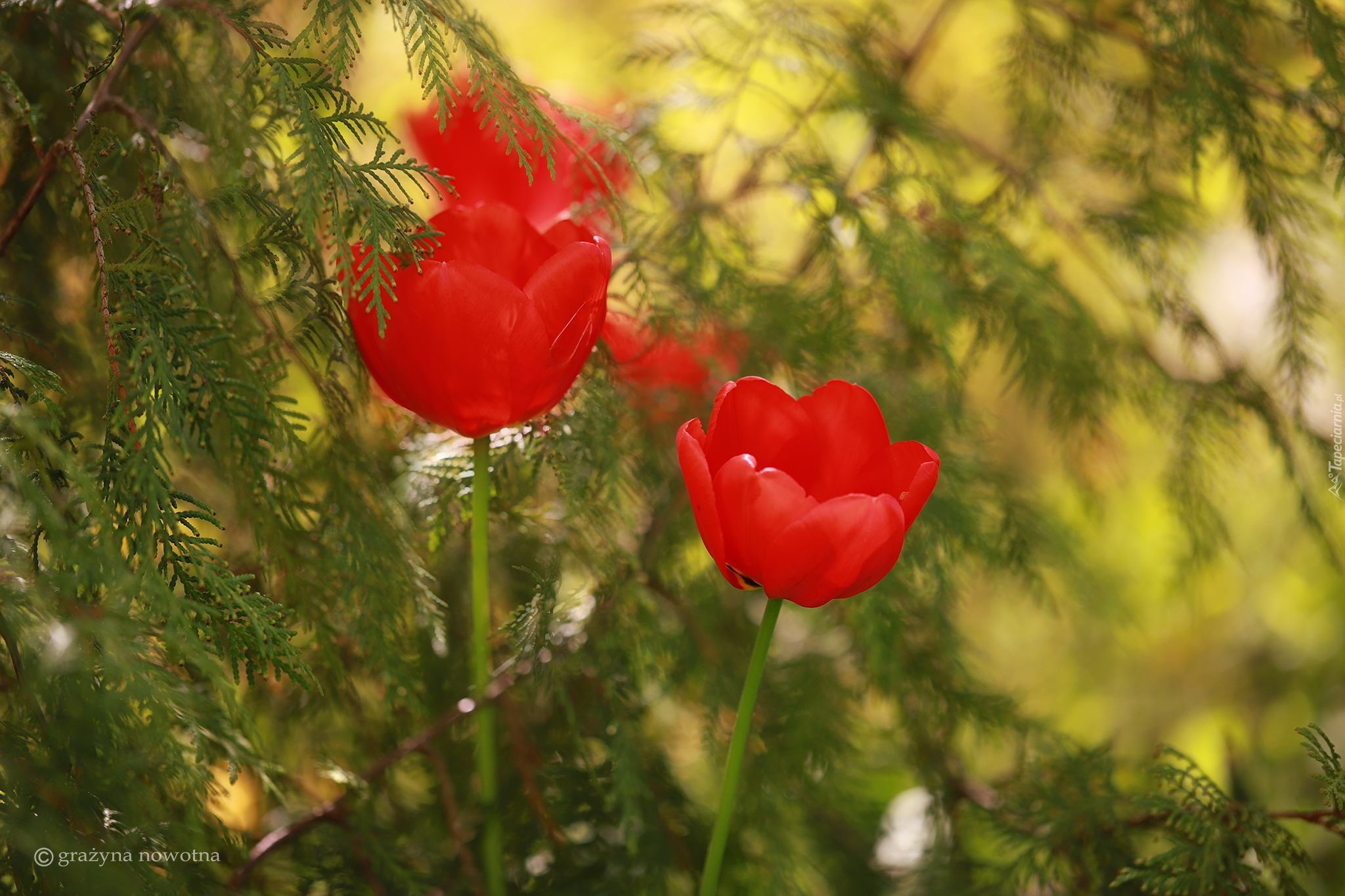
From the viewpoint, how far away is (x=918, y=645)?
0.50 m

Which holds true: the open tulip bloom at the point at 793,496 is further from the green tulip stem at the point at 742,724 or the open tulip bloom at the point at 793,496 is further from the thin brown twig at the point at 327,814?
the thin brown twig at the point at 327,814

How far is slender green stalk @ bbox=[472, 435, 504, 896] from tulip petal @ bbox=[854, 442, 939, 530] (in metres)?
0.12

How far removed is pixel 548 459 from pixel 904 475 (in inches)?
5.2

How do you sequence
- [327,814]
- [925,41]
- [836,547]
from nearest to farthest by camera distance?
[836,547] < [327,814] < [925,41]

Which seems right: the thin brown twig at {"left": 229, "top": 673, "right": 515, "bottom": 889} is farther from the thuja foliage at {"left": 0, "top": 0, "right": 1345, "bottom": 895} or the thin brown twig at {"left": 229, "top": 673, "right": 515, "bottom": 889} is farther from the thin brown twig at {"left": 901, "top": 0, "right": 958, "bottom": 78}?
the thin brown twig at {"left": 901, "top": 0, "right": 958, "bottom": 78}

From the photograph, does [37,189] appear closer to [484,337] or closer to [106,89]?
[106,89]

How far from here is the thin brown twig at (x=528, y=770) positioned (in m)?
0.40

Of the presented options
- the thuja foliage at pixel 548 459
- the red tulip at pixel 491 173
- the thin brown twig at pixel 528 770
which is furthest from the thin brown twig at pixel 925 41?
the thin brown twig at pixel 528 770

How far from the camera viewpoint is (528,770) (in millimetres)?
402

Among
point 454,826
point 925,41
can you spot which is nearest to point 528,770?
point 454,826

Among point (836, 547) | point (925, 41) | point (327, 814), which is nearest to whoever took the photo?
point (836, 547)

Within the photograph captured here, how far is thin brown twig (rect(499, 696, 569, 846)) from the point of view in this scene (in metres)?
0.40

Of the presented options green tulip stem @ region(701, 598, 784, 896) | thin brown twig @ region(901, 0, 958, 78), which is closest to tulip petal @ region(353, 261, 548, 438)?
green tulip stem @ region(701, 598, 784, 896)

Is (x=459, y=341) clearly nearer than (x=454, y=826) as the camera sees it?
Yes
